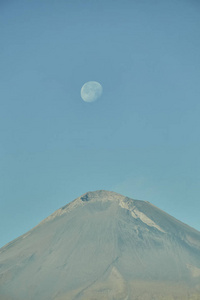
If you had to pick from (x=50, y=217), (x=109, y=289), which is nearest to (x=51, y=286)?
(x=109, y=289)

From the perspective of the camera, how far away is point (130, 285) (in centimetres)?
8344

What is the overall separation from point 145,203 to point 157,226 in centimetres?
1891

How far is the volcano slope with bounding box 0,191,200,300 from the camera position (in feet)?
271

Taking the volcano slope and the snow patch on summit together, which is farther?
the snow patch on summit

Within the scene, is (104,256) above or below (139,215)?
below

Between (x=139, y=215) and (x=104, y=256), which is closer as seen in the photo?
(x=104, y=256)

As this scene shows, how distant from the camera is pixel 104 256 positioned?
10081cm

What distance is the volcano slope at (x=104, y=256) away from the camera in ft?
271

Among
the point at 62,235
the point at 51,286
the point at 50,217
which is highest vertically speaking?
the point at 50,217

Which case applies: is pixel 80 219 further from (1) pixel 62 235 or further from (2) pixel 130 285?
(2) pixel 130 285

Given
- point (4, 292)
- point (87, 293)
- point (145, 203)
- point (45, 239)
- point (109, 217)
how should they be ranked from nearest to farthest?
point (87, 293) < point (4, 292) < point (45, 239) < point (109, 217) < point (145, 203)

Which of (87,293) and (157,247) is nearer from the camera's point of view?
(87,293)

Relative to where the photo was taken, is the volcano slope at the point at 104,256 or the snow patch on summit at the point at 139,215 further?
the snow patch on summit at the point at 139,215

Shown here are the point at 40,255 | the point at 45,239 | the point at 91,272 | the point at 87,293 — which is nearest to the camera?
the point at 87,293
